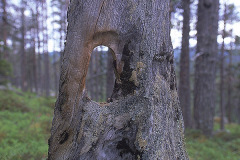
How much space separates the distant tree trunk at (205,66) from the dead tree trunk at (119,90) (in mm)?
6360

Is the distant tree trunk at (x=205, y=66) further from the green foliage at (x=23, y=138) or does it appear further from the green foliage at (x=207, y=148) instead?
the green foliage at (x=23, y=138)

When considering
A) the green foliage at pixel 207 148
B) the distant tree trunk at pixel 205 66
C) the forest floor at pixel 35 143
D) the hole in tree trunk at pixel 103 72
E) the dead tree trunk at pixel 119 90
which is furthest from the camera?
the distant tree trunk at pixel 205 66

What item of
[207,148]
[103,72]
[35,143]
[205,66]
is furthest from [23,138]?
[205,66]

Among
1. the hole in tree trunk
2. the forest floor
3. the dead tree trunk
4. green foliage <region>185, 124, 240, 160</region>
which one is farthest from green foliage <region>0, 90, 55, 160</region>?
green foliage <region>185, 124, 240, 160</region>

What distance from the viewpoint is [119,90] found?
2447 millimetres

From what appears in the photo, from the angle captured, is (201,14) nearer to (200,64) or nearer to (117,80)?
(200,64)

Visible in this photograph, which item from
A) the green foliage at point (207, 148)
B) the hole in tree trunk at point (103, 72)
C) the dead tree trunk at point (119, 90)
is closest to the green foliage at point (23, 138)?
the hole in tree trunk at point (103, 72)

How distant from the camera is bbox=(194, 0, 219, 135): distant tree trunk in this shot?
8219mm

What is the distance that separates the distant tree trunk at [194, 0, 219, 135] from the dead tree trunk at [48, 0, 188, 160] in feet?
20.9

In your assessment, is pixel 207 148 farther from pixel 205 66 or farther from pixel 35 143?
pixel 35 143

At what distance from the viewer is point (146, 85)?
2.30m

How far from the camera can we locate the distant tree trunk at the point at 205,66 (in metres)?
8.22

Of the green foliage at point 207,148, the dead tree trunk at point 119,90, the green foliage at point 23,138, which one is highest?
the dead tree trunk at point 119,90

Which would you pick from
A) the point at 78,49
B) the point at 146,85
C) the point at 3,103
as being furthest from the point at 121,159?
the point at 3,103
